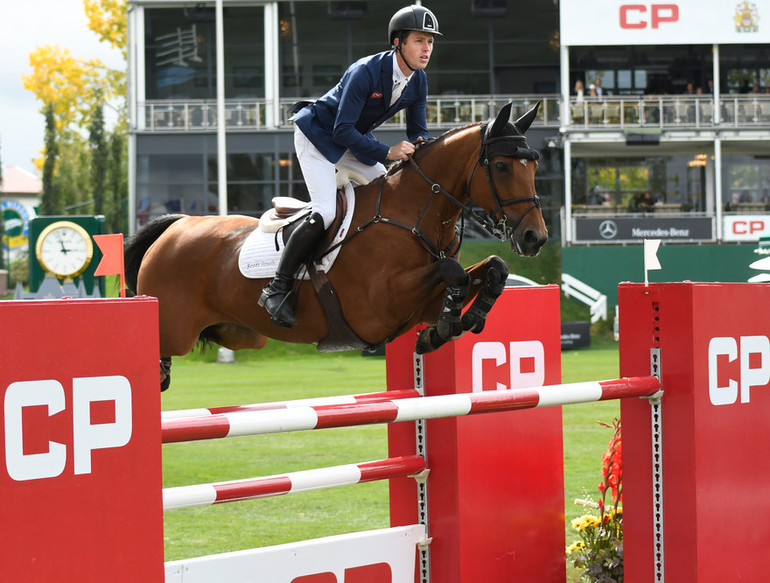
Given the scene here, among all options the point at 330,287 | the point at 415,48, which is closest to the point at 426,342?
the point at 330,287

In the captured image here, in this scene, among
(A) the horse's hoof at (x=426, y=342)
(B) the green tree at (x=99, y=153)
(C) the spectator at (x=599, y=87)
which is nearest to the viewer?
(A) the horse's hoof at (x=426, y=342)

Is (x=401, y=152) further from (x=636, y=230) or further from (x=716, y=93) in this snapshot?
(x=716, y=93)

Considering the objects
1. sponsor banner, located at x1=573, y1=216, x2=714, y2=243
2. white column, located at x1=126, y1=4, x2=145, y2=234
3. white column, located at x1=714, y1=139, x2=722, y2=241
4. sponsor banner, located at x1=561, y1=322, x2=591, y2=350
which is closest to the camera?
sponsor banner, located at x1=561, y1=322, x2=591, y2=350

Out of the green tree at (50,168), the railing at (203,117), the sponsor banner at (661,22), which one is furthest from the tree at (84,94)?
the sponsor banner at (661,22)

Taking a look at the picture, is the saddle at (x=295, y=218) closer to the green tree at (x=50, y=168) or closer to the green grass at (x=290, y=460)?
the green grass at (x=290, y=460)

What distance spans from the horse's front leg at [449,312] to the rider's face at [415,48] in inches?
30.5

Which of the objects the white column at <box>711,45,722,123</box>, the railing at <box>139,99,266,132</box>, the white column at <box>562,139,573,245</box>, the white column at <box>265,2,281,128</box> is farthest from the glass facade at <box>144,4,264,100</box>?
the white column at <box>711,45,722,123</box>

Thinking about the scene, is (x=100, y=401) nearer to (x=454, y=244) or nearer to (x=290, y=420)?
(x=290, y=420)

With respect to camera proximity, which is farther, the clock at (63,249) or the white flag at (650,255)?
the clock at (63,249)

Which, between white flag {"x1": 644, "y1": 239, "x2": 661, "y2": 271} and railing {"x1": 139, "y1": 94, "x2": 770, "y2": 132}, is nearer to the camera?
white flag {"x1": 644, "y1": 239, "x2": 661, "y2": 271}

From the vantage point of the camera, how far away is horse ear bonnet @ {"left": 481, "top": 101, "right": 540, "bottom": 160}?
367 cm

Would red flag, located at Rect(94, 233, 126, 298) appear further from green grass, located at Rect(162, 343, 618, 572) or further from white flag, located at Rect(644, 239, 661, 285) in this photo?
green grass, located at Rect(162, 343, 618, 572)

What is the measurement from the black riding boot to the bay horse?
0.09m

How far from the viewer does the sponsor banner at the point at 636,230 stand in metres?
23.0
